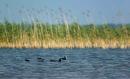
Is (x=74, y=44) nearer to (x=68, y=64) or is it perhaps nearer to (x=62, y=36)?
(x=62, y=36)

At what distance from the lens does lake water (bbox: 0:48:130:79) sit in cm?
1305

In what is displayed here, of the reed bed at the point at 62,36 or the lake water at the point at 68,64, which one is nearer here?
the lake water at the point at 68,64

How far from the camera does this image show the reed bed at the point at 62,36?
2153cm

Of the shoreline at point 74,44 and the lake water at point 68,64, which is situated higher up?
the shoreline at point 74,44

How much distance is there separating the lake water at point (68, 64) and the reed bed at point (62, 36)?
29 centimetres

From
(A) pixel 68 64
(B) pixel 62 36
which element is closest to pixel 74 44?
Result: (B) pixel 62 36

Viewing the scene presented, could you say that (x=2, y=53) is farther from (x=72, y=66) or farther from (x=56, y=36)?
(x=72, y=66)

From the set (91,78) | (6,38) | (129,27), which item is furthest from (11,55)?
(91,78)

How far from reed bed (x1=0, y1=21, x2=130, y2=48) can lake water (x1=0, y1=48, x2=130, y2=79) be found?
286 mm

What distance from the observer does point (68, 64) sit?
16.3m

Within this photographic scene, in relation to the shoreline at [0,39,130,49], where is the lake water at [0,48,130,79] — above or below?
below

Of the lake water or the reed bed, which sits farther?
the reed bed

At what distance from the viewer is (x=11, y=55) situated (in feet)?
65.1

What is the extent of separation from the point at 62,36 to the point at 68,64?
5737mm
